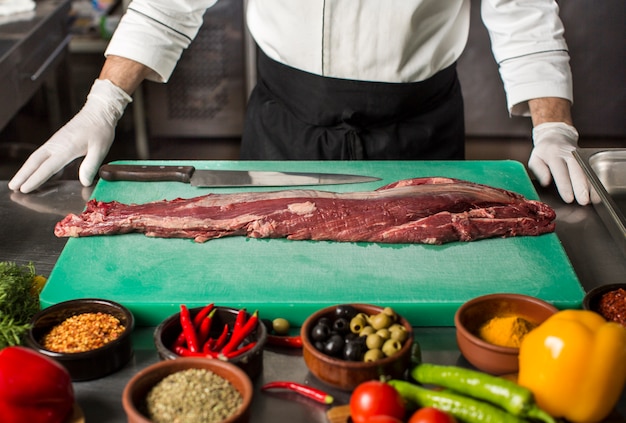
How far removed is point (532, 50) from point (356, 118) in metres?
0.66

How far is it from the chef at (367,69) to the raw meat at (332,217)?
49cm

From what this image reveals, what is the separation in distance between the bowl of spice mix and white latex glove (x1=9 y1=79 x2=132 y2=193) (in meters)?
0.89

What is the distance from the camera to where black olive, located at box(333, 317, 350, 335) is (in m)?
1.44

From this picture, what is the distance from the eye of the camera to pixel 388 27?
2533 mm

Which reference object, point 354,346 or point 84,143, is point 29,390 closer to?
point 354,346

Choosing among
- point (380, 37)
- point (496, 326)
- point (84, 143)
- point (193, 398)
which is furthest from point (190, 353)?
point (380, 37)

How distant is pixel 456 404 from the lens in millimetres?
1301

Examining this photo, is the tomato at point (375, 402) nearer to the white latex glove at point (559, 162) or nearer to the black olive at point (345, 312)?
the black olive at point (345, 312)

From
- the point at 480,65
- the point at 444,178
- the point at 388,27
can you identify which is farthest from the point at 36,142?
the point at 444,178

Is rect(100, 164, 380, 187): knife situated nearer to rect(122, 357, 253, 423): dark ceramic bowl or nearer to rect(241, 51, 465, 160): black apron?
rect(241, 51, 465, 160): black apron

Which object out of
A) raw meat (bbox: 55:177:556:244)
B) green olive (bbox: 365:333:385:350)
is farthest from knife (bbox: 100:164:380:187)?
green olive (bbox: 365:333:385:350)

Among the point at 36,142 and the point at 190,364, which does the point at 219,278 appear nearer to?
the point at 190,364

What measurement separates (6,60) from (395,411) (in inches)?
108

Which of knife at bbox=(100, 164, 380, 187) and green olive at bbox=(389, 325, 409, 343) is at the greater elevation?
green olive at bbox=(389, 325, 409, 343)
